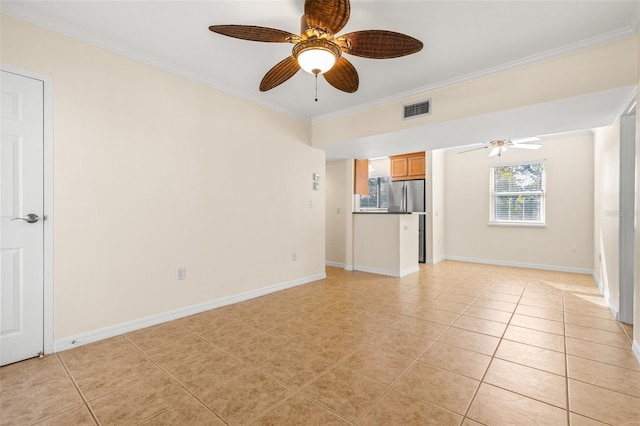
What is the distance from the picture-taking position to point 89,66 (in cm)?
247

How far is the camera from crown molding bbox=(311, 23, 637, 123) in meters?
2.41

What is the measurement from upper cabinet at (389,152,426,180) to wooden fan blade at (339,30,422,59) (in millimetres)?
4441

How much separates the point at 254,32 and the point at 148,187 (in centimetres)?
183

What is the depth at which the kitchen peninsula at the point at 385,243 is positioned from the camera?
4.92 meters

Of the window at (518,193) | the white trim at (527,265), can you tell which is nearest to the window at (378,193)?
the white trim at (527,265)

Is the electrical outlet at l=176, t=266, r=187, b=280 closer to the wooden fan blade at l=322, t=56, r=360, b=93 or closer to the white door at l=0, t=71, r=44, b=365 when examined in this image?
the white door at l=0, t=71, r=44, b=365

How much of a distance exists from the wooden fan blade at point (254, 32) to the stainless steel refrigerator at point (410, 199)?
16.2 feet

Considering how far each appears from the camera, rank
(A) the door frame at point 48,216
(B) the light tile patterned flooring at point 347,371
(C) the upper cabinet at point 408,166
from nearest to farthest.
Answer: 1. (B) the light tile patterned flooring at point 347,371
2. (A) the door frame at point 48,216
3. (C) the upper cabinet at point 408,166

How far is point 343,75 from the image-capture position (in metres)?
2.42

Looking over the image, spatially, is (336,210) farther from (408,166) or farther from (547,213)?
(547,213)

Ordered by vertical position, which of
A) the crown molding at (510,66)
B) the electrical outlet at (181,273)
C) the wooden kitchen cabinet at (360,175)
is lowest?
the electrical outlet at (181,273)

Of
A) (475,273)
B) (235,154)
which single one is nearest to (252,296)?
(235,154)

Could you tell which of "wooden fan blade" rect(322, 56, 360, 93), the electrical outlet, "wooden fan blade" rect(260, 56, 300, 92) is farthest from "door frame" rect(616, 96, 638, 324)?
the electrical outlet

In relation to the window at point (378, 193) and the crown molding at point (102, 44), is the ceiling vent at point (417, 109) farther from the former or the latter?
the window at point (378, 193)
